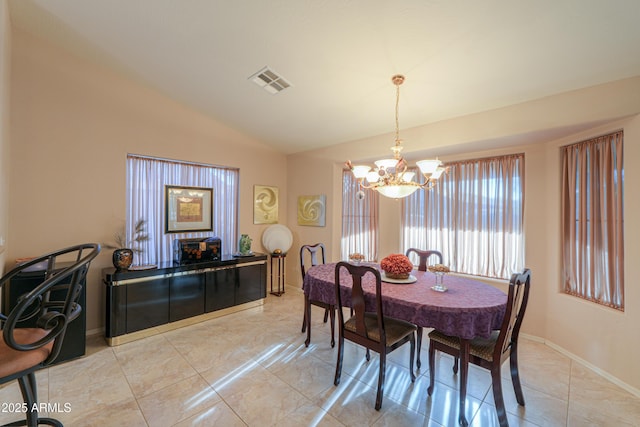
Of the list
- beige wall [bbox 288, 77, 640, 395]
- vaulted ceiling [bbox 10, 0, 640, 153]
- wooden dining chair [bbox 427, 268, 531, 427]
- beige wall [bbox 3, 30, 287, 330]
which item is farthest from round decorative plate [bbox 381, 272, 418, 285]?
beige wall [bbox 3, 30, 287, 330]

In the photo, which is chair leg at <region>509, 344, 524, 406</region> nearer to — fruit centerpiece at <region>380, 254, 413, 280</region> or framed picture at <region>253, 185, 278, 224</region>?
fruit centerpiece at <region>380, 254, 413, 280</region>

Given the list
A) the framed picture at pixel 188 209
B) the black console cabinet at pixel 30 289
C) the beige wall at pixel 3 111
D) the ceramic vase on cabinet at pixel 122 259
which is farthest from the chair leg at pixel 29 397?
the framed picture at pixel 188 209

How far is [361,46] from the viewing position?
236 centimetres

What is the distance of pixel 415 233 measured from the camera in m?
4.11

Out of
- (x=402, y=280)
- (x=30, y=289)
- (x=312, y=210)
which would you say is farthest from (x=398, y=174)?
(x=30, y=289)

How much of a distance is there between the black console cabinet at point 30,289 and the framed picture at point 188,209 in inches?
53.5

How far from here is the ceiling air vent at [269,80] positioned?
2906 mm

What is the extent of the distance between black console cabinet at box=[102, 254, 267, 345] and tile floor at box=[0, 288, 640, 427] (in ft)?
0.79

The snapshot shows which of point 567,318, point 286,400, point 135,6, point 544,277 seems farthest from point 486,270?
point 135,6

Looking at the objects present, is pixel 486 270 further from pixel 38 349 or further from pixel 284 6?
pixel 38 349

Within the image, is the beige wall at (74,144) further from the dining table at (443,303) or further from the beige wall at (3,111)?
the dining table at (443,303)

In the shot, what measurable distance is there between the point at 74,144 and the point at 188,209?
56.5 inches

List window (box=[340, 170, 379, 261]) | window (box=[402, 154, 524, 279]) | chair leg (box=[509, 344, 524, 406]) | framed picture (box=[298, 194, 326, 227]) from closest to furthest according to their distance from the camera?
chair leg (box=[509, 344, 524, 406]) < window (box=[402, 154, 524, 279]) < window (box=[340, 170, 379, 261]) < framed picture (box=[298, 194, 326, 227])

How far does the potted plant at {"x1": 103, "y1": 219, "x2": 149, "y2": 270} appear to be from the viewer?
3058mm
